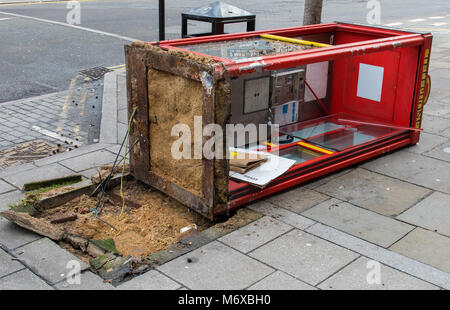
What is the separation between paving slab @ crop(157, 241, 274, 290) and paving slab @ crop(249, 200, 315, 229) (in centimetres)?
71

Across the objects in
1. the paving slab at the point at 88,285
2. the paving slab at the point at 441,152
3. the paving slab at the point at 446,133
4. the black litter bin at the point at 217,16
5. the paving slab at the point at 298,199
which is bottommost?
the paving slab at the point at 88,285

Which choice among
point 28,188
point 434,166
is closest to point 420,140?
point 434,166

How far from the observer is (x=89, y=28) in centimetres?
1430

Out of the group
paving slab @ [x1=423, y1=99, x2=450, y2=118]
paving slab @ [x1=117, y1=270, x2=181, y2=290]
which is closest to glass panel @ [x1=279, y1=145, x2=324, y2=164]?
paving slab @ [x1=117, y1=270, x2=181, y2=290]

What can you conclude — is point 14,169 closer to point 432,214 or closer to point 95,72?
point 432,214

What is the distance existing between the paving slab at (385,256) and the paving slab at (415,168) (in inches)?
60.5

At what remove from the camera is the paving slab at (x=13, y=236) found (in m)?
4.26

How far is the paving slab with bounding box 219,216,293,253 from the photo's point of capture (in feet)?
14.0

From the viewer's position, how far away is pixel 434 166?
598 cm

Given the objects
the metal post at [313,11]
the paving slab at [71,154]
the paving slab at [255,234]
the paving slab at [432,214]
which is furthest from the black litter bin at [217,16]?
the paving slab at [432,214]

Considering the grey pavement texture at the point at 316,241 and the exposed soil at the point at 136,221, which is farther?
the exposed soil at the point at 136,221

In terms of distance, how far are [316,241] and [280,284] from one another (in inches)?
28.6

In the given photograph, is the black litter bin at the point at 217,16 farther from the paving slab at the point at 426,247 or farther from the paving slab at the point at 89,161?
the paving slab at the point at 426,247

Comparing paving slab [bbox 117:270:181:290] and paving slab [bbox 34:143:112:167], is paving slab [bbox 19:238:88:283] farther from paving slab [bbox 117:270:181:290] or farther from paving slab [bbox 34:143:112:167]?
paving slab [bbox 34:143:112:167]
